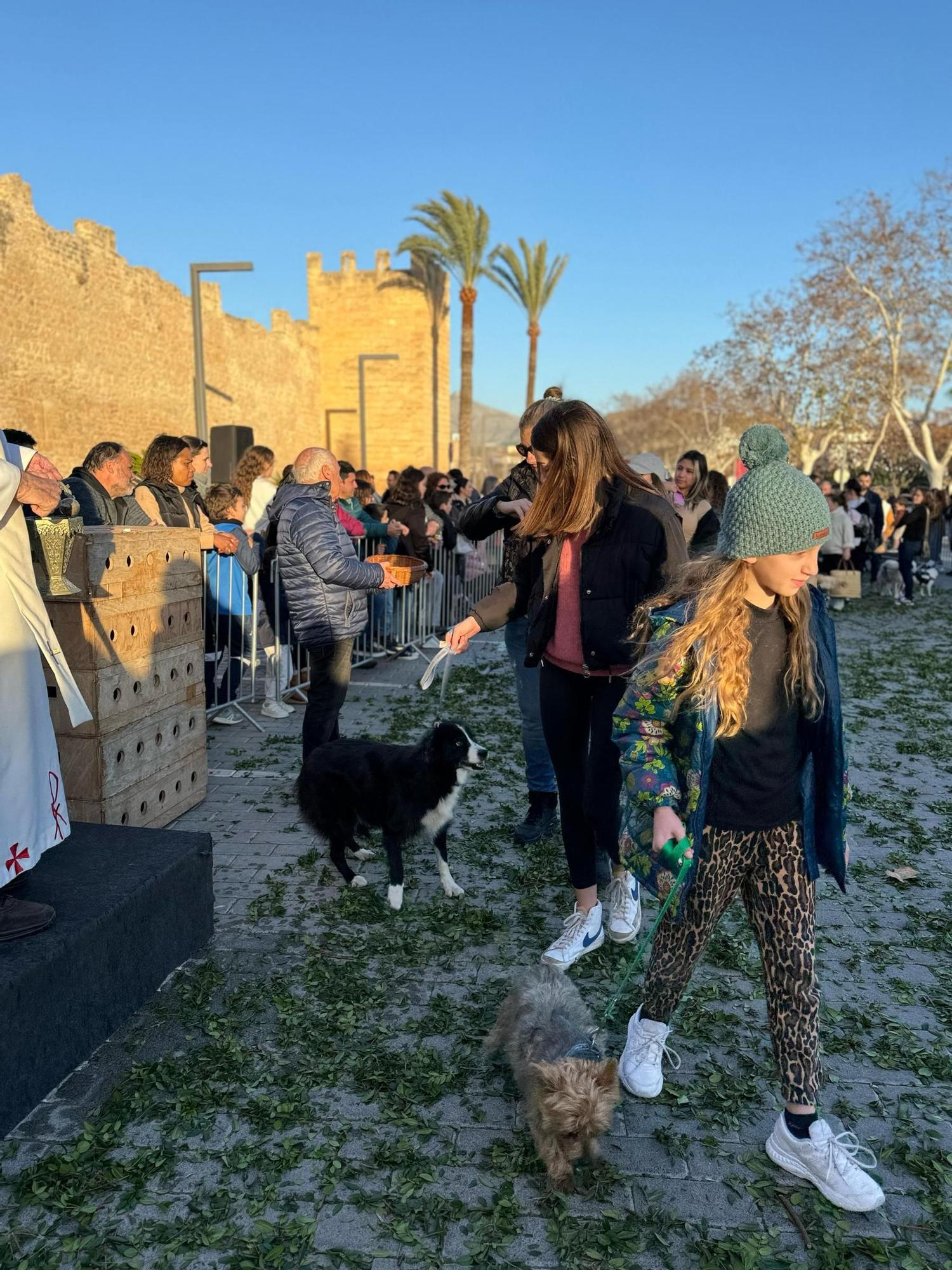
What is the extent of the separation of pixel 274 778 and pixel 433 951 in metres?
2.58

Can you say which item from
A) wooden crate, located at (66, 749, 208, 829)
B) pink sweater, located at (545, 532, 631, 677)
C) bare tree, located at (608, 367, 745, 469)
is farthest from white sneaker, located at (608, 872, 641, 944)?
bare tree, located at (608, 367, 745, 469)

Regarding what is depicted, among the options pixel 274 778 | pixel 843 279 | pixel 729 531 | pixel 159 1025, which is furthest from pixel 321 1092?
pixel 843 279

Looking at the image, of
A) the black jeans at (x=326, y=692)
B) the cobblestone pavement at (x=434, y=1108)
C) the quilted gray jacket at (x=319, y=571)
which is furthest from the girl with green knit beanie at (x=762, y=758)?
the black jeans at (x=326, y=692)

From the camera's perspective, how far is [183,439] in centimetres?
688

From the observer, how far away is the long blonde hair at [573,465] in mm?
3287

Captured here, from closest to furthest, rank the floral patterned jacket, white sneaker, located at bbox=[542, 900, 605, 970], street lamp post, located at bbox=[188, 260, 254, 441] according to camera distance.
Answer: the floral patterned jacket
white sneaker, located at bbox=[542, 900, 605, 970]
street lamp post, located at bbox=[188, 260, 254, 441]

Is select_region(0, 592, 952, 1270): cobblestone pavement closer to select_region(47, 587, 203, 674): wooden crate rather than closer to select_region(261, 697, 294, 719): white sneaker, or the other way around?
select_region(47, 587, 203, 674): wooden crate

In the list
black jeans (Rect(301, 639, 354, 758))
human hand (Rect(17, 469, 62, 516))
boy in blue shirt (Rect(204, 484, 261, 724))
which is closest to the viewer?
human hand (Rect(17, 469, 62, 516))

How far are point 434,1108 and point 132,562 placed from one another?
9.69ft

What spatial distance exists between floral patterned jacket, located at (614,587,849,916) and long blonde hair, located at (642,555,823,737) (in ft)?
0.08

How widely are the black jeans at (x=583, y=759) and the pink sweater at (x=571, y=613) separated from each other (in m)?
0.04

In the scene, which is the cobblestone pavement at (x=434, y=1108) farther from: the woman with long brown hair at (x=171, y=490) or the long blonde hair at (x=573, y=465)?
the woman with long brown hair at (x=171, y=490)

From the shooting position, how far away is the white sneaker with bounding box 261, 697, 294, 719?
304 inches

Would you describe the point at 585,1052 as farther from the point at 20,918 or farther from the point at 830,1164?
the point at 20,918
